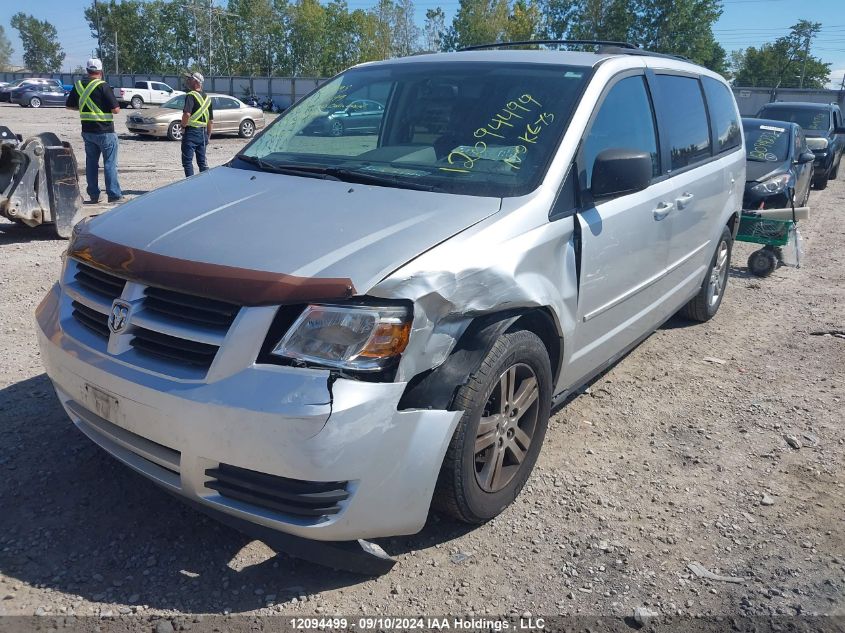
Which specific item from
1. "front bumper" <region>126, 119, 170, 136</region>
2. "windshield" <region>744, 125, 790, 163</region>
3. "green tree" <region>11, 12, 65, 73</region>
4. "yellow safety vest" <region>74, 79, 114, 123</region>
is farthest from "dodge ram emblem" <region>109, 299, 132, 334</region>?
"green tree" <region>11, 12, 65, 73</region>

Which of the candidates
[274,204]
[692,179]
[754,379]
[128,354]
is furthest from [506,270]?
[754,379]

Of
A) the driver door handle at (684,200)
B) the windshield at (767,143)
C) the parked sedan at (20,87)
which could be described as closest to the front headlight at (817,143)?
the windshield at (767,143)

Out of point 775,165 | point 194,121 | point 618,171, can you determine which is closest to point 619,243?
point 618,171

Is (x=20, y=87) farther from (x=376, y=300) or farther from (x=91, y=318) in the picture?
(x=376, y=300)

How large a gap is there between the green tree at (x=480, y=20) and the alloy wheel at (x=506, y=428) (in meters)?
73.4

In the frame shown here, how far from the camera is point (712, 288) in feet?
19.5

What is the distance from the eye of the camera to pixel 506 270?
2.78m

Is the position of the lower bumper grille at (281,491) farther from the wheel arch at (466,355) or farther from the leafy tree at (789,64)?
the leafy tree at (789,64)

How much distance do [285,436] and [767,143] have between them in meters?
10.5

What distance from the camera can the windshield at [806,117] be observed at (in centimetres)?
1590

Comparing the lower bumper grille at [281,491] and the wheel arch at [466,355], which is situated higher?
the wheel arch at [466,355]

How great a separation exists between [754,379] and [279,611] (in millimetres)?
3709

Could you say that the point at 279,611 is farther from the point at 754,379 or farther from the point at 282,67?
the point at 282,67

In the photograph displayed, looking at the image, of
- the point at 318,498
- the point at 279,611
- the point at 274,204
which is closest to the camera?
the point at 318,498
